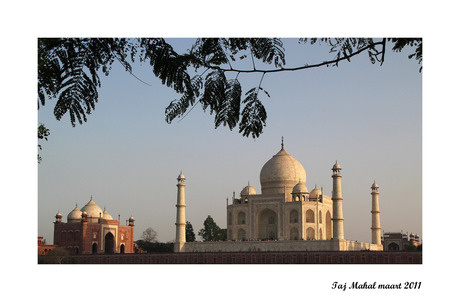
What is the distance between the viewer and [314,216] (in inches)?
1372

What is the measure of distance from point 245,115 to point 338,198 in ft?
93.3

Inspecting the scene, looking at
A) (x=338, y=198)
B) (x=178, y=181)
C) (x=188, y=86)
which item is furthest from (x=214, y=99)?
(x=178, y=181)

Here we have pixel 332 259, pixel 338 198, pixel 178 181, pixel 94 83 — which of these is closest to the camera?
pixel 94 83

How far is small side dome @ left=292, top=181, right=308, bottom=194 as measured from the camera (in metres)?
35.3

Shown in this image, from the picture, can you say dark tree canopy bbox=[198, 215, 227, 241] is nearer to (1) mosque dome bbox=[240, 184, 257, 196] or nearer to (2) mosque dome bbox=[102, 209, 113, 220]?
(1) mosque dome bbox=[240, 184, 257, 196]

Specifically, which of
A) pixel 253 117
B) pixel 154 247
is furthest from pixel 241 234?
pixel 253 117

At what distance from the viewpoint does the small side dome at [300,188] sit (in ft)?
116

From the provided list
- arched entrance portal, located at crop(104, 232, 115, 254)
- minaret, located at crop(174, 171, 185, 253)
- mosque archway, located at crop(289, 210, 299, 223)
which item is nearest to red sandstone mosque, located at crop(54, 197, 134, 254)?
arched entrance portal, located at crop(104, 232, 115, 254)

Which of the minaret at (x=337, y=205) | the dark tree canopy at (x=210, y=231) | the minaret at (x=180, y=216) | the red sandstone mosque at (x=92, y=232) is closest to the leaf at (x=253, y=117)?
the minaret at (x=337, y=205)

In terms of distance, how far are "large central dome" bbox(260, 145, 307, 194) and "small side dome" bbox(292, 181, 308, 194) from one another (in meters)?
0.88

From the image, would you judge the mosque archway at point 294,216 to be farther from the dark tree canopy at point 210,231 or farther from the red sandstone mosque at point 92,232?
the red sandstone mosque at point 92,232

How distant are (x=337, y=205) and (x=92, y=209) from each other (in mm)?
17210
